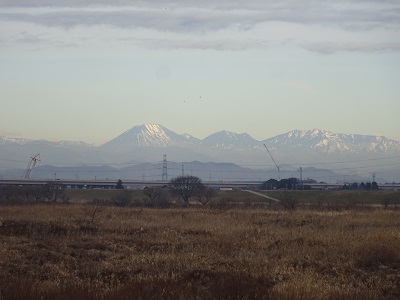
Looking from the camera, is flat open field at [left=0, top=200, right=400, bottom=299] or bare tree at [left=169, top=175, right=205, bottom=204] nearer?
flat open field at [left=0, top=200, right=400, bottom=299]

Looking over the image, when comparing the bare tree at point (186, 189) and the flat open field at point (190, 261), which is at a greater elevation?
the bare tree at point (186, 189)

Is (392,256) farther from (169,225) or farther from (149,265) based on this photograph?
(169,225)

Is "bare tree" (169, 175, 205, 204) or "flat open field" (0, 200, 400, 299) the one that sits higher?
"bare tree" (169, 175, 205, 204)

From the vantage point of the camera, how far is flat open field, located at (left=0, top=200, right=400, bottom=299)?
13383mm

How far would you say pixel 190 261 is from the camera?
19.2 m

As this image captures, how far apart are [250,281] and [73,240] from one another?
11674 mm

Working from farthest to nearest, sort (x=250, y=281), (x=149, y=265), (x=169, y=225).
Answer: (x=169, y=225) → (x=149, y=265) → (x=250, y=281)

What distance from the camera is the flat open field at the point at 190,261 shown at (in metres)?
13.4

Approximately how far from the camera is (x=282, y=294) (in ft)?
43.1

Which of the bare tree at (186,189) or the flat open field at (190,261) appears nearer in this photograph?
the flat open field at (190,261)

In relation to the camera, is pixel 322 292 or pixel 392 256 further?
pixel 392 256

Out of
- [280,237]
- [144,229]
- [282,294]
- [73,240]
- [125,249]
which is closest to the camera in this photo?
[282,294]

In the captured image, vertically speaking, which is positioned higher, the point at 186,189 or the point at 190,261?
the point at 186,189

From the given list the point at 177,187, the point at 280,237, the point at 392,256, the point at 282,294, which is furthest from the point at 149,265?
the point at 177,187
